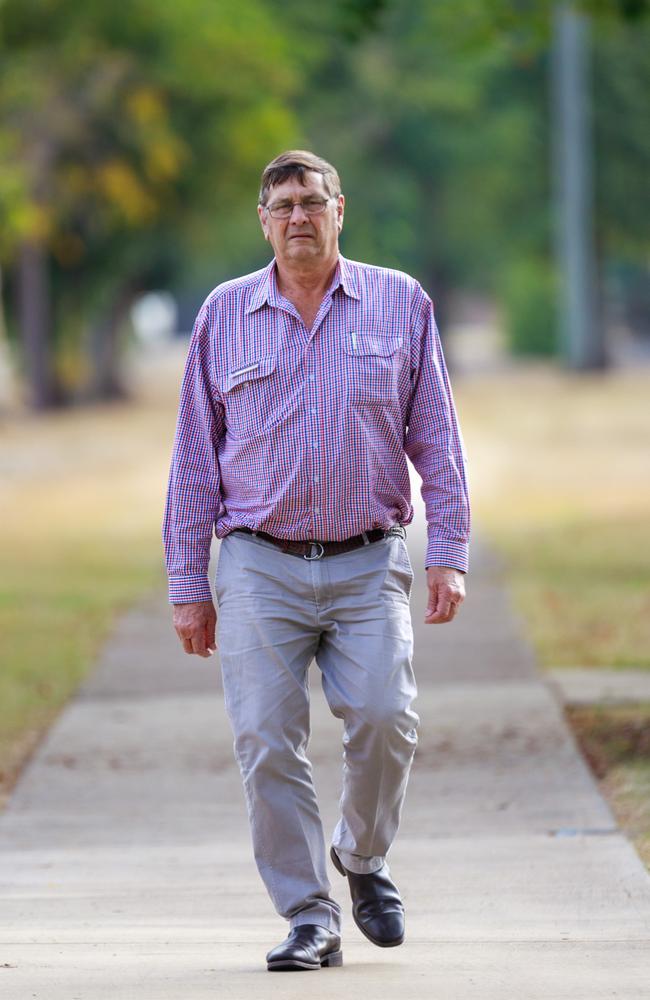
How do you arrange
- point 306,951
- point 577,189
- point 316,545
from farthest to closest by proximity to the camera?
point 577,189
point 316,545
point 306,951

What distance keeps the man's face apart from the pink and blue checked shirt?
100mm

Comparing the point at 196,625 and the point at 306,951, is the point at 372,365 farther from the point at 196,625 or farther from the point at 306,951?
the point at 306,951

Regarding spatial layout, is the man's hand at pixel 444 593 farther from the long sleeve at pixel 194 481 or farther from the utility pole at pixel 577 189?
the utility pole at pixel 577 189

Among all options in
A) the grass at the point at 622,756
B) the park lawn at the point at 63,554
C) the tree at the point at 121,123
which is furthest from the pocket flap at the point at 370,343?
the tree at the point at 121,123

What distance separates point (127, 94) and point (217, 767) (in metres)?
28.8

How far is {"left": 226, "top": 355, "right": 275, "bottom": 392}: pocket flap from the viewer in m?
4.89

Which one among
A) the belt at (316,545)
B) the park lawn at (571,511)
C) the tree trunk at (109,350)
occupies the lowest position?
the tree trunk at (109,350)

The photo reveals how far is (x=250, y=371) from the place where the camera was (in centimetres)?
490

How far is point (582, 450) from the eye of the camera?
28.6m

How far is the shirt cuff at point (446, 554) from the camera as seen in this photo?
4984 millimetres

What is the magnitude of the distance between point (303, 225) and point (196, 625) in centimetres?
106

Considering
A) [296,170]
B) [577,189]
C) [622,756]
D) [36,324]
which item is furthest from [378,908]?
[577,189]

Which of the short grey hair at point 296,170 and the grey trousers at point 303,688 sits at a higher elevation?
the short grey hair at point 296,170

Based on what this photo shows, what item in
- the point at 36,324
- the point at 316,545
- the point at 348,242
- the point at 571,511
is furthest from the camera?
the point at 348,242
